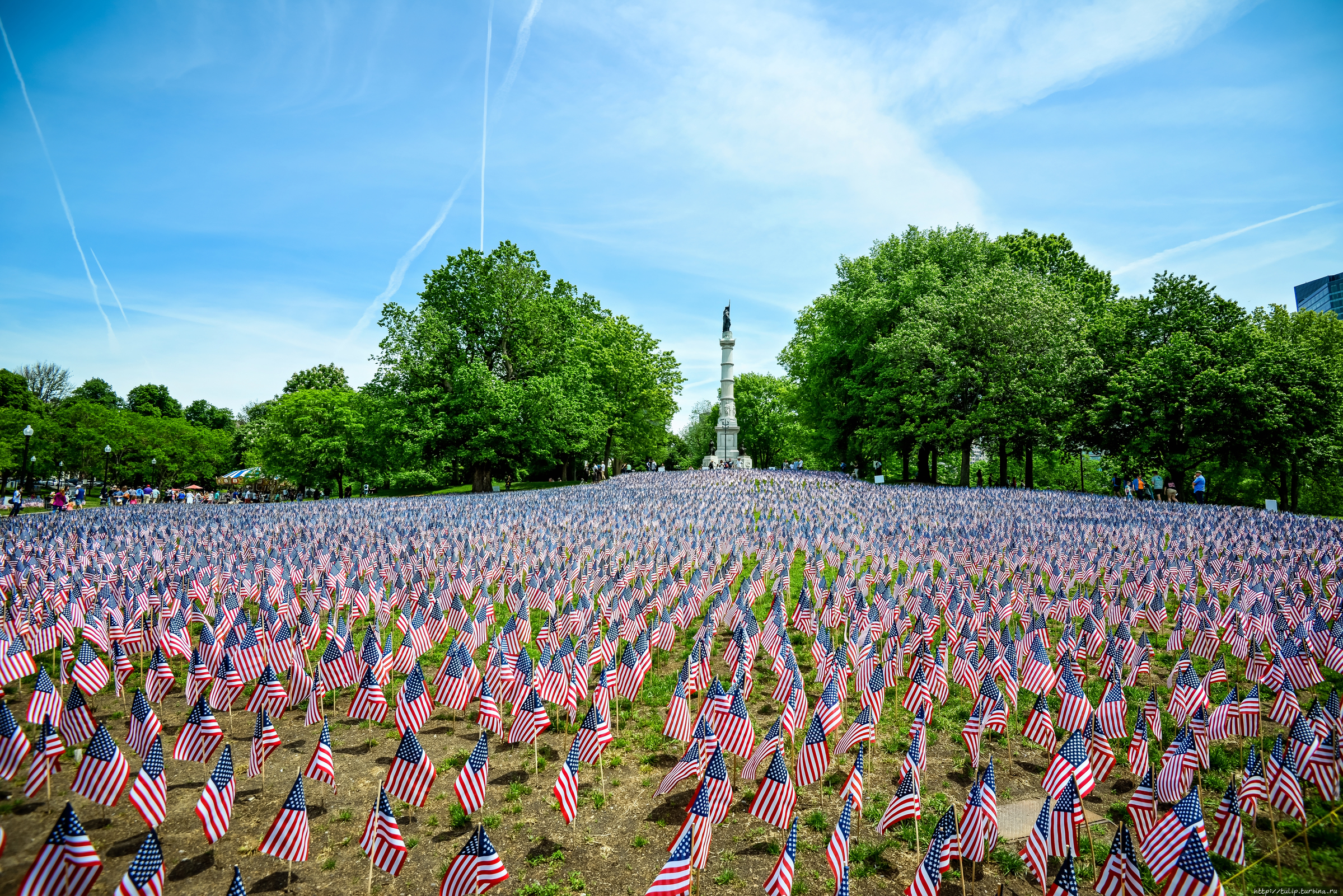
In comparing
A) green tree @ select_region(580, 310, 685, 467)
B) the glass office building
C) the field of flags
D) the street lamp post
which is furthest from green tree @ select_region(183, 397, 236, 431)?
the glass office building

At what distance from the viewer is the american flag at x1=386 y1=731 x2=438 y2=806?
16.0ft

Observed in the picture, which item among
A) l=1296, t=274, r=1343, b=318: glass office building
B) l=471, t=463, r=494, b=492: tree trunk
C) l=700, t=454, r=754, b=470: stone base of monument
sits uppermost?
l=1296, t=274, r=1343, b=318: glass office building

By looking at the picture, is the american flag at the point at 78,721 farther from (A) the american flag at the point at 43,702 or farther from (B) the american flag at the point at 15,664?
(B) the american flag at the point at 15,664

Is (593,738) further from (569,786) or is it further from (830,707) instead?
(830,707)

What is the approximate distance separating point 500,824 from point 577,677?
1997 millimetres

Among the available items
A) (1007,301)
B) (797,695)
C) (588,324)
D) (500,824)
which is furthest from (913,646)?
(588,324)

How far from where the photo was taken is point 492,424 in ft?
114

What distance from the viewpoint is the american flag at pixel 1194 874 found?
11.5ft

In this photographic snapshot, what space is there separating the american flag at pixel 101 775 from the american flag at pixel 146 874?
70.6 inches

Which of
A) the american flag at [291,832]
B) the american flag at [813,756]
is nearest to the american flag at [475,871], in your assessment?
Result: the american flag at [291,832]

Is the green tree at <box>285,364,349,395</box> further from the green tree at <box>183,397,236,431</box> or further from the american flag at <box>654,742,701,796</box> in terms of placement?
the american flag at <box>654,742,701,796</box>

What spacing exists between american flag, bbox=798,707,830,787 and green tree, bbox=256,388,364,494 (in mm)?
47521

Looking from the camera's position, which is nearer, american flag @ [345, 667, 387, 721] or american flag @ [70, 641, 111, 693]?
american flag @ [345, 667, 387, 721]

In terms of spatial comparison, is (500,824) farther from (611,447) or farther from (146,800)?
(611,447)
